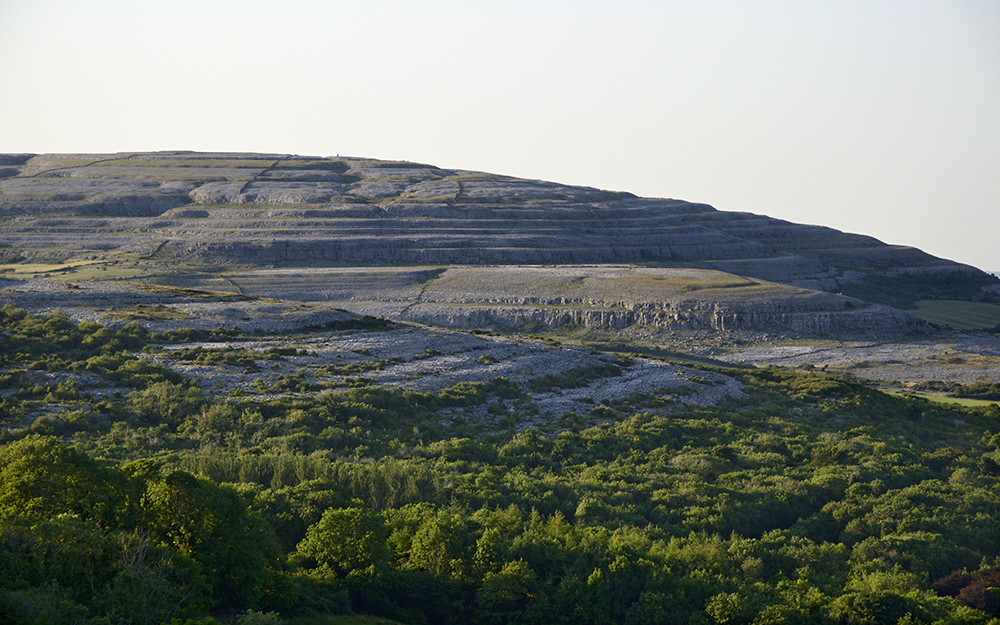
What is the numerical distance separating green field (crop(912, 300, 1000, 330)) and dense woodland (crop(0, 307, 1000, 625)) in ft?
235

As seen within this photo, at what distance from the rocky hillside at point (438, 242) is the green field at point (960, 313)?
524 centimetres

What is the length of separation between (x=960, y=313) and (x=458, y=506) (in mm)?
116849

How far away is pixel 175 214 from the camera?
451ft

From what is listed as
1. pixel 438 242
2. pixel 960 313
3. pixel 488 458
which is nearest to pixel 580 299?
pixel 438 242

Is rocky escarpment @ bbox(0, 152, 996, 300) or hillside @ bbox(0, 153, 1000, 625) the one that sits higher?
rocky escarpment @ bbox(0, 152, 996, 300)

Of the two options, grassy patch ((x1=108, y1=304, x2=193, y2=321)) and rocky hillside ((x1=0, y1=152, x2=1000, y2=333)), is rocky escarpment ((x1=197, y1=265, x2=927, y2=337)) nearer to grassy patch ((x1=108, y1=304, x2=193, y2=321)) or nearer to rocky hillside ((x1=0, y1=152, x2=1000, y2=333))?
rocky hillside ((x1=0, y1=152, x2=1000, y2=333))

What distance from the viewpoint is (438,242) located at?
419 ft

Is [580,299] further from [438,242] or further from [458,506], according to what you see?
[458,506]

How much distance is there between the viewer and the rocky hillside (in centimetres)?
9694

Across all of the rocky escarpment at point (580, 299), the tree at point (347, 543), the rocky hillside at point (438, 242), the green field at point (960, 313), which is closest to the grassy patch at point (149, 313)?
the tree at point (347, 543)

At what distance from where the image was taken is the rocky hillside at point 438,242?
9694 centimetres

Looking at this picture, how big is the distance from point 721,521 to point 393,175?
163103mm

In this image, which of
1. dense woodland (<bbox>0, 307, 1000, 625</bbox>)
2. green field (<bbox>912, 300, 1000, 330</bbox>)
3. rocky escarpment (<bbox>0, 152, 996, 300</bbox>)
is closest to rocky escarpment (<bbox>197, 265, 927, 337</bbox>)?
rocky escarpment (<bbox>0, 152, 996, 300</bbox>)

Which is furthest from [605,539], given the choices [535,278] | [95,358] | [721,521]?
[535,278]
